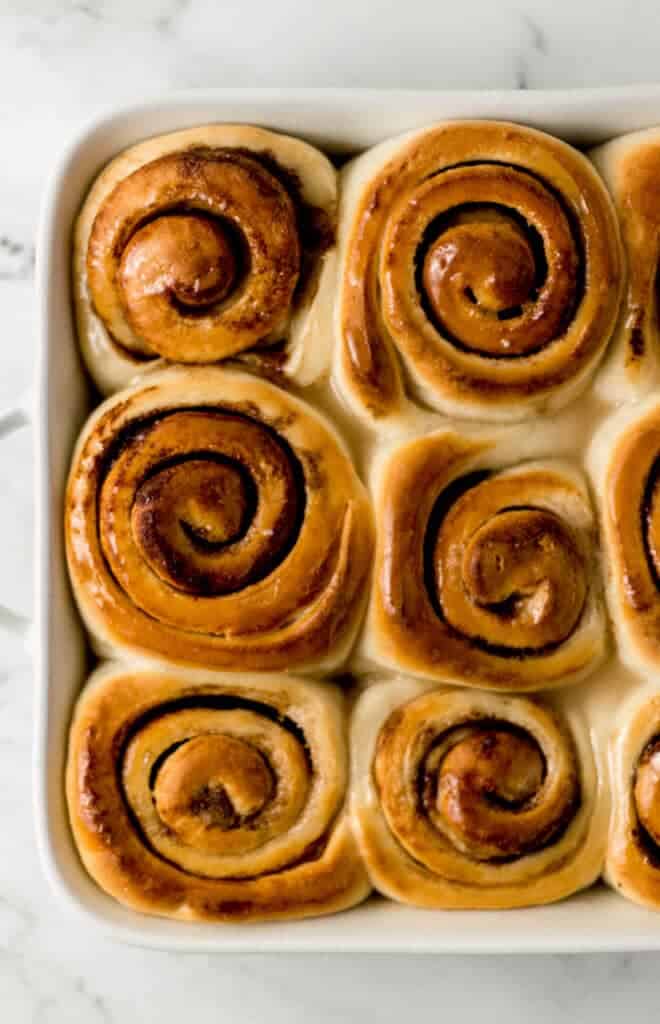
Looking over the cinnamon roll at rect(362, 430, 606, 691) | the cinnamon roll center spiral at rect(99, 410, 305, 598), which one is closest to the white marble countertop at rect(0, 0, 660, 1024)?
the cinnamon roll center spiral at rect(99, 410, 305, 598)

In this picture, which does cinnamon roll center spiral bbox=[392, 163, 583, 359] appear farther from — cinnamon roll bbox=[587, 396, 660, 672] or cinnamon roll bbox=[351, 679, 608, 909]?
cinnamon roll bbox=[351, 679, 608, 909]

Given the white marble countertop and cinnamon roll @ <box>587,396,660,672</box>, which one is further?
the white marble countertop

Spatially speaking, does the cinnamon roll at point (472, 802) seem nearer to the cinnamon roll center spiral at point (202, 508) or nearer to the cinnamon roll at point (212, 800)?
the cinnamon roll at point (212, 800)

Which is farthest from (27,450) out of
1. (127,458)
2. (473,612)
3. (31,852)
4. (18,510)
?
(473,612)

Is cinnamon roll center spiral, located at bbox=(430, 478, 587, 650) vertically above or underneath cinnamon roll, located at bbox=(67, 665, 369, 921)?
above

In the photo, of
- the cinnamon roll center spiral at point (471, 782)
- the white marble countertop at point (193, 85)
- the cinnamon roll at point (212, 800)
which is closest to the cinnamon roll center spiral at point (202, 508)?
the cinnamon roll at point (212, 800)

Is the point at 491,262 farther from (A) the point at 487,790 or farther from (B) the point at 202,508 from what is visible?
(A) the point at 487,790
